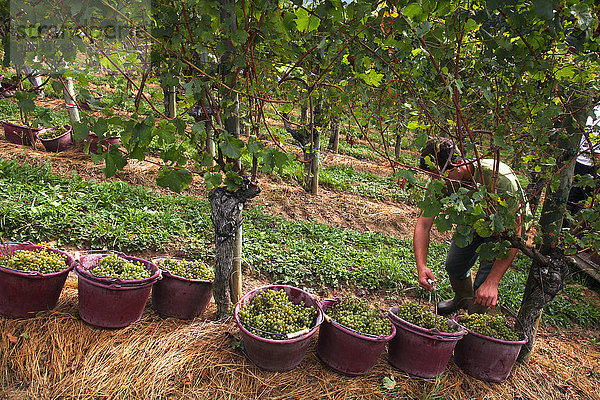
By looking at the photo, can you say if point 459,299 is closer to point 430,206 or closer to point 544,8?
point 430,206

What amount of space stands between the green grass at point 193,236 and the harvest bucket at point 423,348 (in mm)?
1481

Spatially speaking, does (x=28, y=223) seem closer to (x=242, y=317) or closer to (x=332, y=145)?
(x=242, y=317)

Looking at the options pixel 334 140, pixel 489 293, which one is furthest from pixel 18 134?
pixel 334 140

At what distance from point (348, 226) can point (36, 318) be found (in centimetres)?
468

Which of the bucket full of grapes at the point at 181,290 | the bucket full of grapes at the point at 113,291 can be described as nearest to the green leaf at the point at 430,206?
the bucket full of grapes at the point at 181,290

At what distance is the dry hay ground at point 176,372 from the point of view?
86.5 inches

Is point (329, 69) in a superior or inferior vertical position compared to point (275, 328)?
superior

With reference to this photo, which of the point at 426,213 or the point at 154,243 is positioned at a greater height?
the point at 426,213

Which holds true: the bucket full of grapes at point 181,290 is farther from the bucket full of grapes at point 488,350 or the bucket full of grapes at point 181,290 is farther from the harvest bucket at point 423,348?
the bucket full of grapes at point 488,350

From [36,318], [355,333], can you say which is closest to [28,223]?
[36,318]

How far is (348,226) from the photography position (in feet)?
21.0

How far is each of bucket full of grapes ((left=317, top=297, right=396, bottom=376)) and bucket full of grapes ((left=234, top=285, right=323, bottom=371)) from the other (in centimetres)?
14

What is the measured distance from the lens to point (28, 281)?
240cm

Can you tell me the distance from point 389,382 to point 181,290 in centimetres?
155
